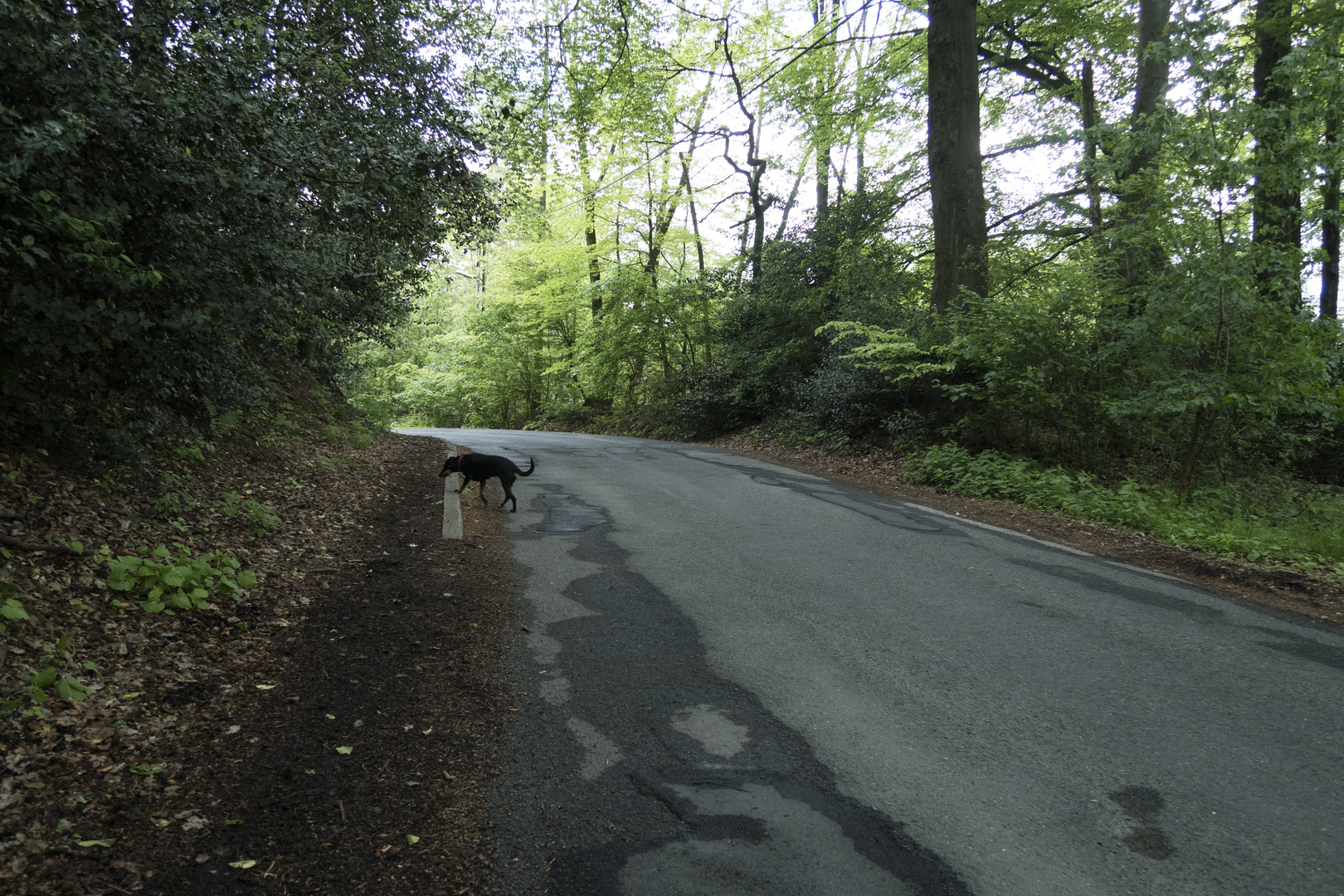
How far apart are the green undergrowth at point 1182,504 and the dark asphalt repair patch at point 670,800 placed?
611 centimetres

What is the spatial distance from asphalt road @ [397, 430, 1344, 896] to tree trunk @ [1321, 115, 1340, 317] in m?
5.85

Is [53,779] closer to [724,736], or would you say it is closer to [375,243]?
[724,736]

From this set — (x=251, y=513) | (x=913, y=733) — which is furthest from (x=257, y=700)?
(x=913, y=733)

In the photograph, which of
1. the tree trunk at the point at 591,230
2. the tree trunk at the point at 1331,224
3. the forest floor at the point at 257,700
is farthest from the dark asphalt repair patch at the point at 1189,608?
the tree trunk at the point at 591,230

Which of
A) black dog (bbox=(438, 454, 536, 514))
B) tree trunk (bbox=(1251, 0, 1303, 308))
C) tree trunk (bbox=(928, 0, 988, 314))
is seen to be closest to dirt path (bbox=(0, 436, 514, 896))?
black dog (bbox=(438, 454, 536, 514))

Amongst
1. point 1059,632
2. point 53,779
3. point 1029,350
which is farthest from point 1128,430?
point 53,779

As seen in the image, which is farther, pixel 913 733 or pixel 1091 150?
pixel 1091 150

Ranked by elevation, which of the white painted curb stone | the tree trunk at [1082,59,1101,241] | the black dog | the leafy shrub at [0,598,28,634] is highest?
the tree trunk at [1082,59,1101,241]

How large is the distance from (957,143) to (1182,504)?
6.76 meters

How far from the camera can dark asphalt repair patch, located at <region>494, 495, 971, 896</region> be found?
7.85ft

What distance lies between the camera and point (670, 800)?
110 inches

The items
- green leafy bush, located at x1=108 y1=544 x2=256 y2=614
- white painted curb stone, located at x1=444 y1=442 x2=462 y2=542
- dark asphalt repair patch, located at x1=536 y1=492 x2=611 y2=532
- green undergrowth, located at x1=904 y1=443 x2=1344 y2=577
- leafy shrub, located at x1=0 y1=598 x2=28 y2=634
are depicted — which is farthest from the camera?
dark asphalt repair patch, located at x1=536 y1=492 x2=611 y2=532

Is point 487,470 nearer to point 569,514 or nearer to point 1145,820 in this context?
point 569,514

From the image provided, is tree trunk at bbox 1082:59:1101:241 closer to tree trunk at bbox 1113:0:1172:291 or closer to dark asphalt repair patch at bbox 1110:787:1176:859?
tree trunk at bbox 1113:0:1172:291
